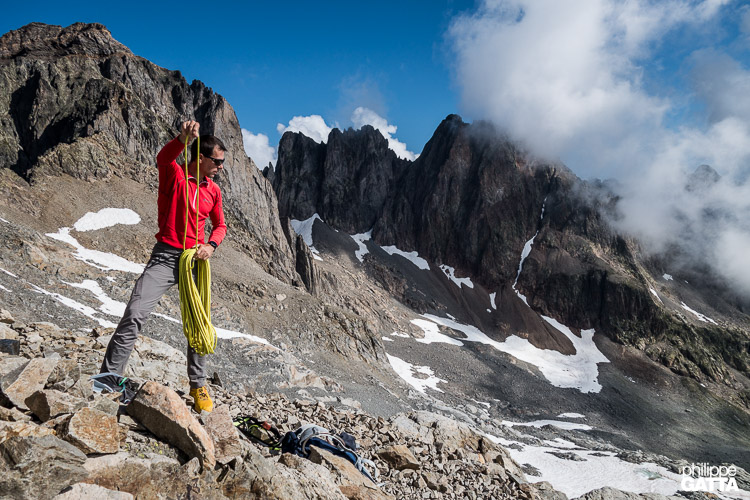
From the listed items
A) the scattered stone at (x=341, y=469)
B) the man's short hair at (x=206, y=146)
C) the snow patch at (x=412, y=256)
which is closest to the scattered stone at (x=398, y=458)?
the scattered stone at (x=341, y=469)

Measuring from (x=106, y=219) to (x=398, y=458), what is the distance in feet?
133

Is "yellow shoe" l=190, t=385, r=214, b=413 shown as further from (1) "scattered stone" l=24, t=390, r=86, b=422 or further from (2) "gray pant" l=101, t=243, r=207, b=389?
(1) "scattered stone" l=24, t=390, r=86, b=422

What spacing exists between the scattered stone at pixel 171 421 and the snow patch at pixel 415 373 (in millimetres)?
42271

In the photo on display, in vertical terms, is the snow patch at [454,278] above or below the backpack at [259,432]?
above

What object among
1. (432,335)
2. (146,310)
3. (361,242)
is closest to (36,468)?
(146,310)

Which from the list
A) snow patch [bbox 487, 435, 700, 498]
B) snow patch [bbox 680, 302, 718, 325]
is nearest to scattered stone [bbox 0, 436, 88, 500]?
snow patch [bbox 487, 435, 700, 498]

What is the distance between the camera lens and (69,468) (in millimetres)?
2934

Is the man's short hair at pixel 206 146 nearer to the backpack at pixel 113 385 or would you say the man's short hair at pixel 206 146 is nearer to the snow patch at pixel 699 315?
→ the backpack at pixel 113 385

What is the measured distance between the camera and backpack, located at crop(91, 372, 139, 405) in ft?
15.6

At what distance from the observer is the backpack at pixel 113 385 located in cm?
476

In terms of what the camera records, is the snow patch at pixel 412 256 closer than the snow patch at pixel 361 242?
No

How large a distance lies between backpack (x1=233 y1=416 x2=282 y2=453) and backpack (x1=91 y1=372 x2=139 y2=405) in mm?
1709

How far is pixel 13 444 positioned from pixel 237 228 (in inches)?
2174

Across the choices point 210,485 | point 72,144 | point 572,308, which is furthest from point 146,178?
point 572,308
